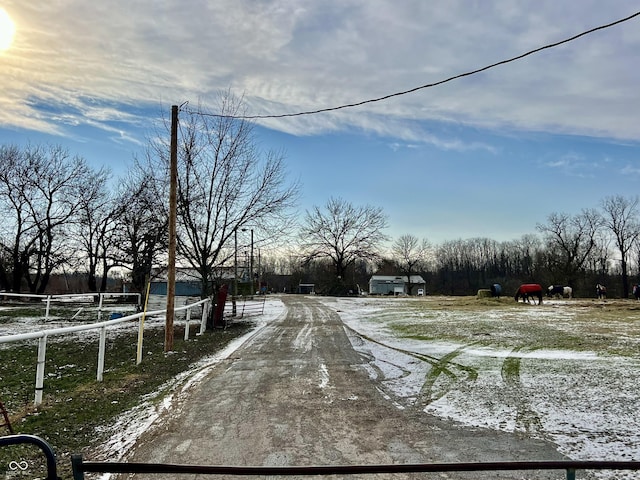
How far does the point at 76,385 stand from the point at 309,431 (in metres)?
4.69

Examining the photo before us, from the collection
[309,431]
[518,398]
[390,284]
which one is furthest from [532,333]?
[390,284]

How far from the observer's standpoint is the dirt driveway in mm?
4441

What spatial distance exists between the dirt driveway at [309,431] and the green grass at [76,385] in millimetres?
814

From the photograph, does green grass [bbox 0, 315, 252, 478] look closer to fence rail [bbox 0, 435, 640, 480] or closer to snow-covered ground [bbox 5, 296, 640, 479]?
snow-covered ground [bbox 5, 296, 640, 479]

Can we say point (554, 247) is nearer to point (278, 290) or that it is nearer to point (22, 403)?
point (278, 290)

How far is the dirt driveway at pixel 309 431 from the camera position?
175 inches

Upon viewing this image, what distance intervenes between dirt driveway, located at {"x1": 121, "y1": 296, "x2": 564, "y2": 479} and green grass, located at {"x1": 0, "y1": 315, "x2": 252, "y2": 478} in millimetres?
814

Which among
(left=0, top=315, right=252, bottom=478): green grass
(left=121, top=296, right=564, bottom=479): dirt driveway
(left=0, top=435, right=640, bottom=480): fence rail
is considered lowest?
(left=0, top=315, right=252, bottom=478): green grass

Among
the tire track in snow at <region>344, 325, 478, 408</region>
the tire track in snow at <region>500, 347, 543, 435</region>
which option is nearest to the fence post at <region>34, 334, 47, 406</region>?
the tire track in snow at <region>344, 325, 478, 408</region>

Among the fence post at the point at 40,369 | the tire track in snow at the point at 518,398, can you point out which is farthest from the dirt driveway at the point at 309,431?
the fence post at the point at 40,369

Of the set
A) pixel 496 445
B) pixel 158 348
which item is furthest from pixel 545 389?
pixel 158 348

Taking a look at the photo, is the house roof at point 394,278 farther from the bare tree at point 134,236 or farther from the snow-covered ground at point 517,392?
the snow-covered ground at point 517,392

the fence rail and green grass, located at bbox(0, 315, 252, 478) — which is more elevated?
the fence rail

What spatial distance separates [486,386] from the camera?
7258 mm
